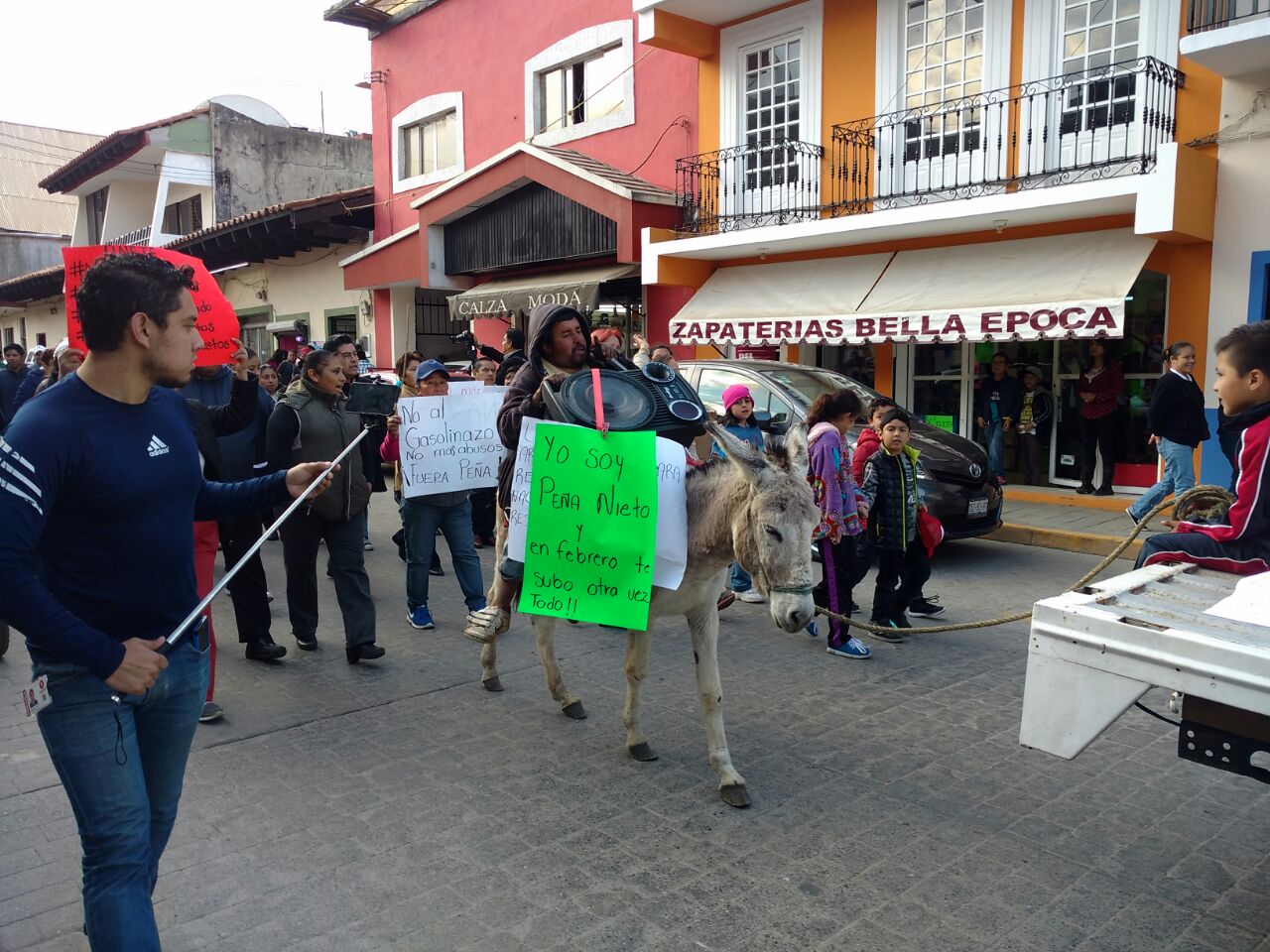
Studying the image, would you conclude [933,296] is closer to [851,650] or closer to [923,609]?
[923,609]

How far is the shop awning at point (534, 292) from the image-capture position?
15.2 meters

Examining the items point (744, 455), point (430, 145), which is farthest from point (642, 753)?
point (430, 145)

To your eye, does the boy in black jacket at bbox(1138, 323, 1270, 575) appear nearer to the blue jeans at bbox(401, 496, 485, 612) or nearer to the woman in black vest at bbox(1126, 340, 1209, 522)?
the blue jeans at bbox(401, 496, 485, 612)

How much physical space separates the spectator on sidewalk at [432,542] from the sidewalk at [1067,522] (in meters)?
5.84

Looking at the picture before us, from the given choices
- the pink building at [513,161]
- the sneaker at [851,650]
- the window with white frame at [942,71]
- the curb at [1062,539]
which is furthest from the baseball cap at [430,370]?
the window with white frame at [942,71]

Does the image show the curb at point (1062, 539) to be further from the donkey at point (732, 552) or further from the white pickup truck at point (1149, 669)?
the white pickup truck at point (1149, 669)

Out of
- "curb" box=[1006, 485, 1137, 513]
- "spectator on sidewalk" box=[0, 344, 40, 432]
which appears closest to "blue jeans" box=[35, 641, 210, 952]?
"spectator on sidewalk" box=[0, 344, 40, 432]

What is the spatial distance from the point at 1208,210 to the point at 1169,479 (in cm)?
324

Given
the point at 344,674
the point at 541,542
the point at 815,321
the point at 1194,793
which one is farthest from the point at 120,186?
the point at 1194,793

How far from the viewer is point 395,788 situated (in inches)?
163

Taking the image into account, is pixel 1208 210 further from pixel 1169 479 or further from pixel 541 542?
pixel 541 542

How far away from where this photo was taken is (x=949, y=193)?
12195mm

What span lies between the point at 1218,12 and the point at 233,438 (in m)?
10.6

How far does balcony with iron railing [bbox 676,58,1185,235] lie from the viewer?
34.6 feet
